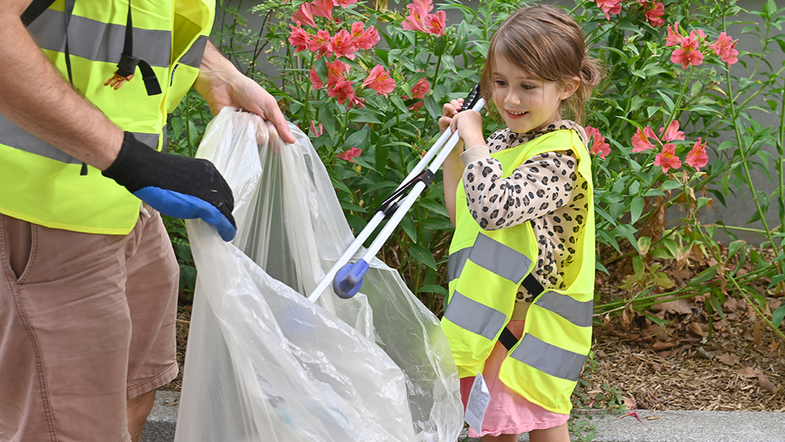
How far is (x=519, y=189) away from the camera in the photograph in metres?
1.49

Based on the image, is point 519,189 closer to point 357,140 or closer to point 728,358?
point 357,140

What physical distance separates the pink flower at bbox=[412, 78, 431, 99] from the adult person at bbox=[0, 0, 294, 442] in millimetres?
897

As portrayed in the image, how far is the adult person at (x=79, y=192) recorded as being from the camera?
114 centimetres

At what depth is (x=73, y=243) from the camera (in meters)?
1.31

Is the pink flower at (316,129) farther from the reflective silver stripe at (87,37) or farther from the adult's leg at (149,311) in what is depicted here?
the reflective silver stripe at (87,37)

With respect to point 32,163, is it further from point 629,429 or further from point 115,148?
point 629,429

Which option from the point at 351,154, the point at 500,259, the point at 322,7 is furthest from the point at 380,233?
the point at 322,7

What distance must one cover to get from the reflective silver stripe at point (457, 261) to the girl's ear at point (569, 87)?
0.47 metres

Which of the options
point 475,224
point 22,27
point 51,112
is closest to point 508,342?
point 475,224

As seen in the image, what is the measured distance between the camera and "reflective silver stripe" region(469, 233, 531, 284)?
156 centimetres

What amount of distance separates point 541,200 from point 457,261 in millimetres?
357

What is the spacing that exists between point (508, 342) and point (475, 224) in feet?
1.07

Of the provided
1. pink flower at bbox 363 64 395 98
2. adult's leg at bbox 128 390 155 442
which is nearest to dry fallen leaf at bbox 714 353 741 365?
pink flower at bbox 363 64 395 98

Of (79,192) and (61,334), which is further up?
(79,192)
